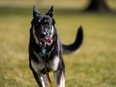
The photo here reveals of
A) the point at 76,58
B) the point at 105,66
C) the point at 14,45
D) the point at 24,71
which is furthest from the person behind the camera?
the point at 14,45

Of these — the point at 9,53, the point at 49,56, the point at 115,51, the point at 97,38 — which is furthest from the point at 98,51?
the point at 49,56

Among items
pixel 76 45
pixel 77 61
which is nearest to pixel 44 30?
pixel 76 45

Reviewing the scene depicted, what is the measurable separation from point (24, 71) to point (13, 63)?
4.27 feet

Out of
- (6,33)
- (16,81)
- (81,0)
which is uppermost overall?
(16,81)

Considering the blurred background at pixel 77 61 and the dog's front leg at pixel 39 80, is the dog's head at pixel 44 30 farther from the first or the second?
the blurred background at pixel 77 61

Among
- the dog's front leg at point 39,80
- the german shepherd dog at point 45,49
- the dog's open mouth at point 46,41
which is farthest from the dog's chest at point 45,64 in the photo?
the dog's open mouth at point 46,41

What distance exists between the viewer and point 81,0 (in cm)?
5859

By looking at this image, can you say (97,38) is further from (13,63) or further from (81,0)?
(81,0)

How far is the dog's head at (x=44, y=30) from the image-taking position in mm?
7129

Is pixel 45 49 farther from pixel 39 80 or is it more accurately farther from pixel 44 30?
pixel 39 80

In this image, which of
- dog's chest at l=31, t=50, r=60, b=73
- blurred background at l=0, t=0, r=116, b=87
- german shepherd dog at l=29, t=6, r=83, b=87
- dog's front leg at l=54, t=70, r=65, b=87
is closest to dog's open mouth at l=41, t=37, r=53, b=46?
german shepherd dog at l=29, t=6, r=83, b=87

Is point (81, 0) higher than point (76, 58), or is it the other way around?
point (76, 58)

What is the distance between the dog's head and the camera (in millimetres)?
7129

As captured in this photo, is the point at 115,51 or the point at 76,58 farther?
the point at 115,51
